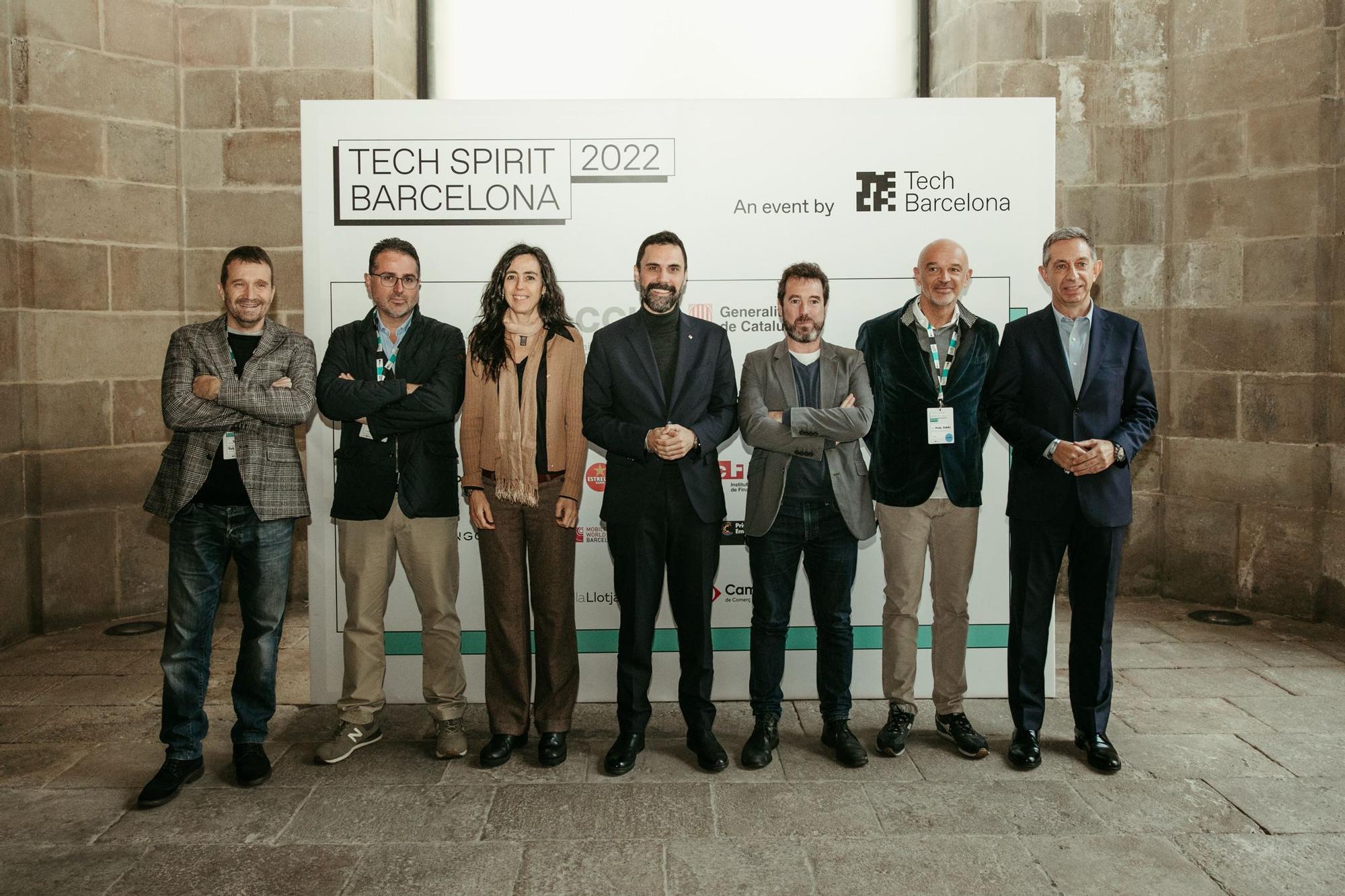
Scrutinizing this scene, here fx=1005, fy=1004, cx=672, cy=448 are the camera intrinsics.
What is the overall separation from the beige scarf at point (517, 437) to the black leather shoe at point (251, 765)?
1.23m

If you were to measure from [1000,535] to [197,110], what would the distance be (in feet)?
16.9

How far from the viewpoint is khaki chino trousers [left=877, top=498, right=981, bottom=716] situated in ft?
12.4

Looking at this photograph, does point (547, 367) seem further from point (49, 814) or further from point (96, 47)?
point (96, 47)

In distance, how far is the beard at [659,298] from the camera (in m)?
3.56

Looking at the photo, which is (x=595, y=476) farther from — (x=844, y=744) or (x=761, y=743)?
(x=844, y=744)

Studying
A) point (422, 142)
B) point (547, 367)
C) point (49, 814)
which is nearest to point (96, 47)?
point (422, 142)

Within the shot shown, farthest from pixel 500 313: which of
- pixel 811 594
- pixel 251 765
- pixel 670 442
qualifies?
pixel 251 765

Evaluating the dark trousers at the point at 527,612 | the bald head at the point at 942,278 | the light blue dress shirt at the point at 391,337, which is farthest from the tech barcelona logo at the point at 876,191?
the light blue dress shirt at the point at 391,337

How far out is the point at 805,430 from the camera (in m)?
3.54

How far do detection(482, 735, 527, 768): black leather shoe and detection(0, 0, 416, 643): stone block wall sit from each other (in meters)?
3.09

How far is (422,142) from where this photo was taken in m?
4.16

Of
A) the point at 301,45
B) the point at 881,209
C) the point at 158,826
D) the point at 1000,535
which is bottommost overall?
the point at 158,826

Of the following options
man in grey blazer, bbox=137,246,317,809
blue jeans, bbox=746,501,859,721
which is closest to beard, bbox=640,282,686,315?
blue jeans, bbox=746,501,859,721

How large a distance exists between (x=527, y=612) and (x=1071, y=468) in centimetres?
201
